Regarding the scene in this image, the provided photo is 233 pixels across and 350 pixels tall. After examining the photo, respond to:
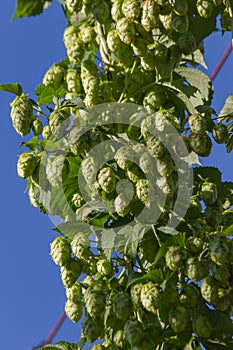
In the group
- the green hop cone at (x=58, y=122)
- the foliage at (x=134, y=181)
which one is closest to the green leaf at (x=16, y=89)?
the foliage at (x=134, y=181)

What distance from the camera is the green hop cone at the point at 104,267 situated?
1538mm

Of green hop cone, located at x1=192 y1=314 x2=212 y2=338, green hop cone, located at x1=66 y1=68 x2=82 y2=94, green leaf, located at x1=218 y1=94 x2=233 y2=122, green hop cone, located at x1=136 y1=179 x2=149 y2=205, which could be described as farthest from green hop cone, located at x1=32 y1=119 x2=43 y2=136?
green hop cone, located at x1=192 y1=314 x2=212 y2=338

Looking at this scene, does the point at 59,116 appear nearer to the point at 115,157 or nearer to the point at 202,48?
the point at 115,157

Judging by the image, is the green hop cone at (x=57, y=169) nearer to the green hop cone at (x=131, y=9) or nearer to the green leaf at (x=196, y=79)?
the green hop cone at (x=131, y=9)

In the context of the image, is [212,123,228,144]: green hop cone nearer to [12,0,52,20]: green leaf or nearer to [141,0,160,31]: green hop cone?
[141,0,160,31]: green hop cone

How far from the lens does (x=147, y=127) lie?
150cm

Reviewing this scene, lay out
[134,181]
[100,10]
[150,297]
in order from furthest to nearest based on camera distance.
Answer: [100,10] < [134,181] < [150,297]

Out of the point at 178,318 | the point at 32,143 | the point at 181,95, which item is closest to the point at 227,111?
the point at 181,95

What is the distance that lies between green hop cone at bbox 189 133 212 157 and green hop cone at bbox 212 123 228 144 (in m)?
0.06

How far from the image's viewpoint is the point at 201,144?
1513 mm

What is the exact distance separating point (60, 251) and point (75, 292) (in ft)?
0.28

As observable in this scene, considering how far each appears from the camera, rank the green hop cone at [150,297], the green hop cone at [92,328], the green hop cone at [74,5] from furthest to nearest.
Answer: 1. the green hop cone at [74,5]
2. the green hop cone at [92,328]
3. the green hop cone at [150,297]

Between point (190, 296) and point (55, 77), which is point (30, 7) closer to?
point (55, 77)

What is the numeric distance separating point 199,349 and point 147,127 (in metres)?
0.42
